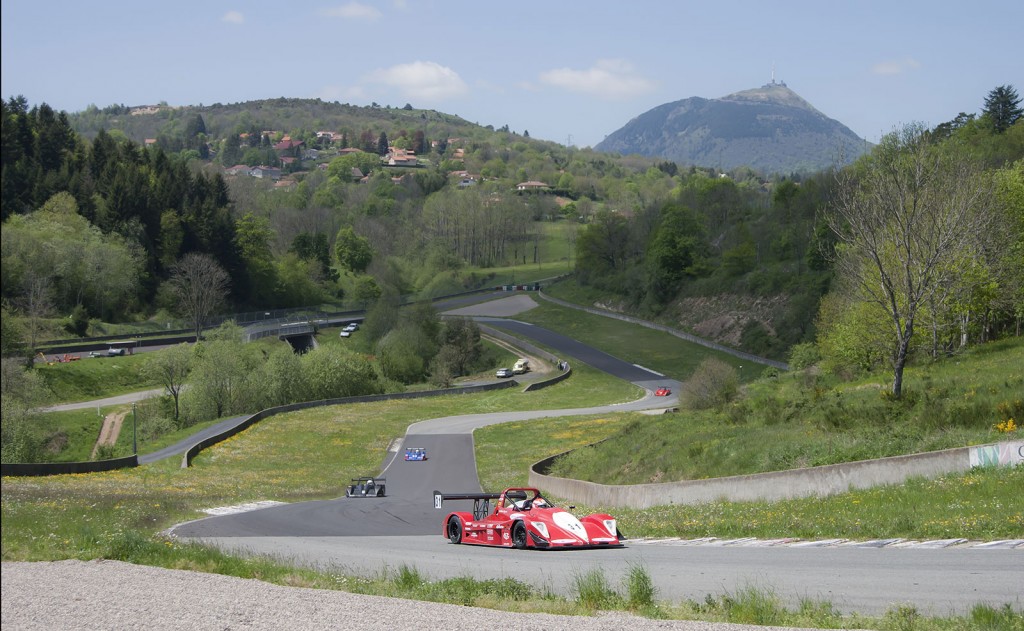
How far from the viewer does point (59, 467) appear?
2856cm

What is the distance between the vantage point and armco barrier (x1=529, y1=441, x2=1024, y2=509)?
2383 cm

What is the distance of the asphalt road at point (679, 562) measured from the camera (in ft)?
45.1

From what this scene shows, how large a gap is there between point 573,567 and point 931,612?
7093 millimetres

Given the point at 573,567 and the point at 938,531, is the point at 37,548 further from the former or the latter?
the point at 938,531

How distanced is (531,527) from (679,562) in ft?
15.7

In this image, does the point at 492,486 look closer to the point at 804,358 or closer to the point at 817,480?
the point at 817,480

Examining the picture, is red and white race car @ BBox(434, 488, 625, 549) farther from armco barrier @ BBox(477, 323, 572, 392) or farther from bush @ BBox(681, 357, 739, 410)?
armco barrier @ BBox(477, 323, 572, 392)

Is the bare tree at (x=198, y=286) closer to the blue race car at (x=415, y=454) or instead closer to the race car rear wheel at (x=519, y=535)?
the blue race car at (x=415, y=454)

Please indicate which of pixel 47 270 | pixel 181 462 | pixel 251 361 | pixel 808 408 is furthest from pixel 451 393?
pixel 47 270

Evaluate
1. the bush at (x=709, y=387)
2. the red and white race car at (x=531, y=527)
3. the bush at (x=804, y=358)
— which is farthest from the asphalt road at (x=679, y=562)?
the bush at (x=804, y=358)

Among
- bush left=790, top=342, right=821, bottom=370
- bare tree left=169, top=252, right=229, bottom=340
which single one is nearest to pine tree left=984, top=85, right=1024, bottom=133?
bush left=790, top=342, right=821, bottom=370

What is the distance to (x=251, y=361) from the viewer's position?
91562 millimetres

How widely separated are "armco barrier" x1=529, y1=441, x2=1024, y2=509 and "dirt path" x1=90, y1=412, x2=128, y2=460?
4533cm

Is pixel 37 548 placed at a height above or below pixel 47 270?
below
